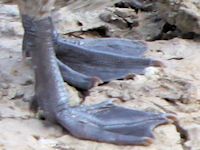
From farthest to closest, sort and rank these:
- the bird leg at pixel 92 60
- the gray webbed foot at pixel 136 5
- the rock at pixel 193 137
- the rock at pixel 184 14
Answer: the gray webbed foot at pixel 136 5, the rock at pixel 184 14, the bird leg at pixel 92 60, the rock at pixel 193 137

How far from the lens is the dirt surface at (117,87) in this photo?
6.23ft

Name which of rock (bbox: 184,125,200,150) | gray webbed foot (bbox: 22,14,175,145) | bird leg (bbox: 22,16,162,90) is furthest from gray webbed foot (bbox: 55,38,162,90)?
rock (bbox: 184,125,200,150)

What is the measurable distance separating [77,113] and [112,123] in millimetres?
119

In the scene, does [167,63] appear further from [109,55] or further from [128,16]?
[128,16]

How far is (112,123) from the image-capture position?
6.46 ft

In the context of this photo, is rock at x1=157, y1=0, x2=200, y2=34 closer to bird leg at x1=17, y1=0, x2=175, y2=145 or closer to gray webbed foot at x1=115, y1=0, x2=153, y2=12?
gray webbed foot at x1=115, y1=0, x2=153, y2=12

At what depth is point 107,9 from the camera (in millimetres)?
2889

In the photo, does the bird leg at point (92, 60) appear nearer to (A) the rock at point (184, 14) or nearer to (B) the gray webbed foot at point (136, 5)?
(A) the rock at point (184, 14)

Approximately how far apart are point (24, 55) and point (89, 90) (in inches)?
13.7

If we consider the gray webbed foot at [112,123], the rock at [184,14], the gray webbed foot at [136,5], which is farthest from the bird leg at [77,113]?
the gray webbed foot at [136,5]

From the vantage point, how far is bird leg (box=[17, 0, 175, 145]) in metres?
1.92

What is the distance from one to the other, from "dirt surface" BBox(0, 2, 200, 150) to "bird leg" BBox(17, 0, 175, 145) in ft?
0.09

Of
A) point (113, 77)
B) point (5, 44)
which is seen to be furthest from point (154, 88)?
point (5, 44)

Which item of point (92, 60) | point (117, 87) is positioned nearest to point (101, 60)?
point (92, 60)
